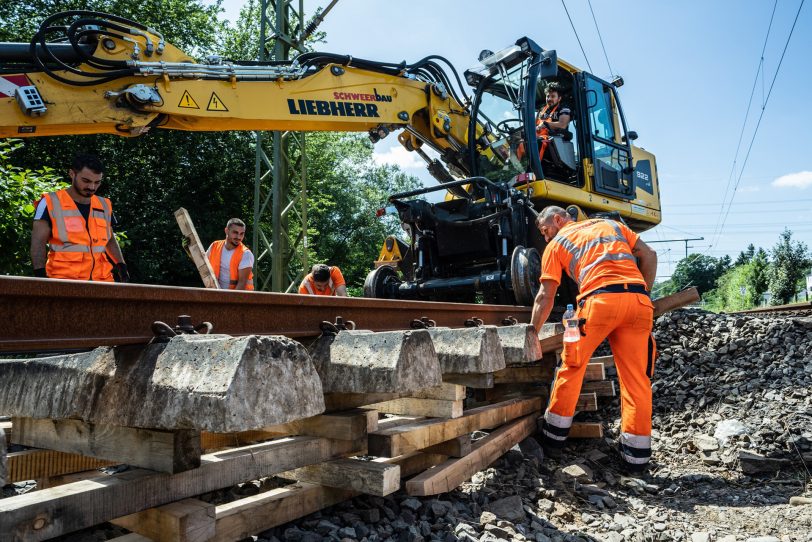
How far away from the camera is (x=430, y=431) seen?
2.96 metres

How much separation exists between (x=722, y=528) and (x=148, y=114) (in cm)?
469

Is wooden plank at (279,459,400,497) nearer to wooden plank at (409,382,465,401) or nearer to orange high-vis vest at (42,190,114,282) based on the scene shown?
wooden plank at (409,382,465,401)

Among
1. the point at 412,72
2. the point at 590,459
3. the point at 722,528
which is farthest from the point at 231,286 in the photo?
the point at 722,528

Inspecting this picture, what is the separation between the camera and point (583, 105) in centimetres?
723

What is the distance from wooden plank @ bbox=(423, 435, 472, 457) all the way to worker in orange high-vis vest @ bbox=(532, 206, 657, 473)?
1123mm

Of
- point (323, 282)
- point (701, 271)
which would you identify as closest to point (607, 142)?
point (323, 282)

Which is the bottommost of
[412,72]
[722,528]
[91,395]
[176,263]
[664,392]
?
[722,528]

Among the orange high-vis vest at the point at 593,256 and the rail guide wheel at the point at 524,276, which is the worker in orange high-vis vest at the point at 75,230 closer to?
the orange high-vis vest at the point at 593,256

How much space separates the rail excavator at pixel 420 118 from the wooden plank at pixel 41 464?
225 centimetres

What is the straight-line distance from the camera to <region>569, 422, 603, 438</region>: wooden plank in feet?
15.0

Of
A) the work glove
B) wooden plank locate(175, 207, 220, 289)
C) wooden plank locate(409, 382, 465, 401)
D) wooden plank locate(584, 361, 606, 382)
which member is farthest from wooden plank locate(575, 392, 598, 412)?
the work glove

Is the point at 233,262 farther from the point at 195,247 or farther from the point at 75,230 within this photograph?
the point at 75,230

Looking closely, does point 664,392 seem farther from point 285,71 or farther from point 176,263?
point 176,263

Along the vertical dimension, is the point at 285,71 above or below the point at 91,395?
above
